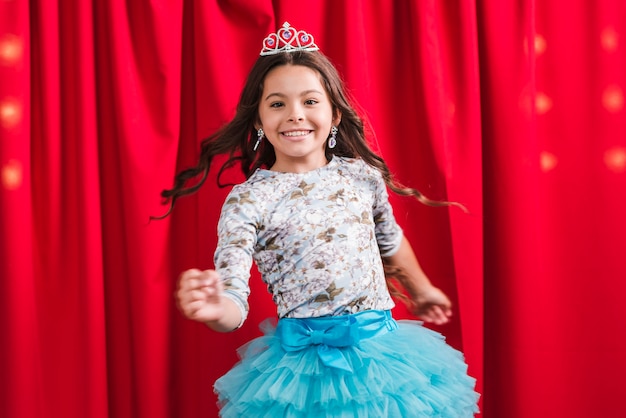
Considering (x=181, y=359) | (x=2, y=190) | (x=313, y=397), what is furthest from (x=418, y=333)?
(x=2, y=190)

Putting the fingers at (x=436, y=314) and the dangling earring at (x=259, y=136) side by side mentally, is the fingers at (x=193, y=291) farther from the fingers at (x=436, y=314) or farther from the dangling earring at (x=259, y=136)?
the fingers at (x=436, y=314)

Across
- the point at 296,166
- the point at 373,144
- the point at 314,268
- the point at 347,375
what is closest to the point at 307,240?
the point at 314,268

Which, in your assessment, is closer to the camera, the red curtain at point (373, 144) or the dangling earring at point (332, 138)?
the dangling earring at point (332, 138)

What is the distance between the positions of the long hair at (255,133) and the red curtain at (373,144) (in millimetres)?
242

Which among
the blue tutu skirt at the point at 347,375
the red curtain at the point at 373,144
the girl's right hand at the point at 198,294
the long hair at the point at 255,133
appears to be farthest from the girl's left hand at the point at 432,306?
the girl's right hand at the point at 198,294

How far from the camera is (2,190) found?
1.77 m

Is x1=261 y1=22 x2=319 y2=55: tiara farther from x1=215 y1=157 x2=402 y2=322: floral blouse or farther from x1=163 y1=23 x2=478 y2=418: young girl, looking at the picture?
x1=215 y1=157 x2=402 y2=322: floral blouse

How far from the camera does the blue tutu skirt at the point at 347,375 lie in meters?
1.38

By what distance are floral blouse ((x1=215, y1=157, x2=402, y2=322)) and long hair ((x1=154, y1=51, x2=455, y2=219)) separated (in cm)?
15

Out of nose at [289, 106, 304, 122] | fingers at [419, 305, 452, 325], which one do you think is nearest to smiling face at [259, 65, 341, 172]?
nose at [289, 106, 304, 122]

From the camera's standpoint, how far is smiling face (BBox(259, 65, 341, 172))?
1.54m

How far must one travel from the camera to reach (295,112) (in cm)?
153

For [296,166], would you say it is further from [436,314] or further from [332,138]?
[436,314]

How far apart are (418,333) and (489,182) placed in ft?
2.33
